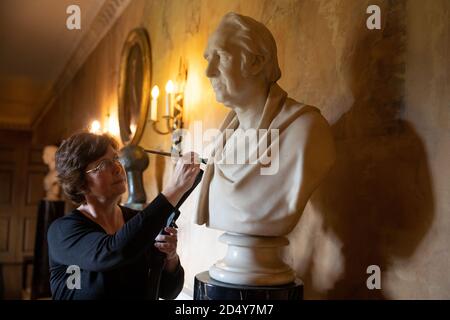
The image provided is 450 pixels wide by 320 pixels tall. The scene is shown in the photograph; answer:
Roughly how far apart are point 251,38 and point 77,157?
753mm

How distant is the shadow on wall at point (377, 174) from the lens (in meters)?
1.45

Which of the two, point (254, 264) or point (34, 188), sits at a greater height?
point (34, 188)

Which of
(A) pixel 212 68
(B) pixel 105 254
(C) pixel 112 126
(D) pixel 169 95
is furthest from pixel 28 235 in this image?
(A) pixel 212 68

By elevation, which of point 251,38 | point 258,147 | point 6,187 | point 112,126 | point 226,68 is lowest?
point 6,187

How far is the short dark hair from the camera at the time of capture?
1.61m

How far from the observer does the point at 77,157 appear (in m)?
1.60

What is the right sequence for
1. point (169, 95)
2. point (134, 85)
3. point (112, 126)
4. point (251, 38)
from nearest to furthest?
point (251, 38) < point (169, 95) < point (134, 85) < point (112, 126)

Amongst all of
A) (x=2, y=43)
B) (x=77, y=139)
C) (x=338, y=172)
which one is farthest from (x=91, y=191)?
(x=2, y=43)

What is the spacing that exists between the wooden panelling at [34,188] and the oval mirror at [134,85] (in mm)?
3694

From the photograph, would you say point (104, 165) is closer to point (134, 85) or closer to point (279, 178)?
point (279, 178)

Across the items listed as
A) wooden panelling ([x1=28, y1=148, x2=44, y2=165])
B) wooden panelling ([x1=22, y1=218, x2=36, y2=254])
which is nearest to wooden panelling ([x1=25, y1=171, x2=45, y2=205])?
wooden panelling ([x1=28, y1=148, x2=44, y2=165])

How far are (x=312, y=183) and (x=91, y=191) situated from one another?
82 centimetres

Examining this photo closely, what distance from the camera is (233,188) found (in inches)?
58.8
